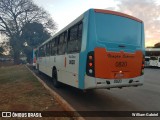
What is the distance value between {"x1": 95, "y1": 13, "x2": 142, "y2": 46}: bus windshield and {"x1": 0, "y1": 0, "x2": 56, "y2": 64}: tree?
134ft

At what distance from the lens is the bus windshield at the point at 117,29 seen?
8.21 meters

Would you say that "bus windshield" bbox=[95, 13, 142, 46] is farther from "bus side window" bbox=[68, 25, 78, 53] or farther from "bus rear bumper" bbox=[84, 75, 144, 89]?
"bus rear bumper" bbox=[84, 75, 144, 89]

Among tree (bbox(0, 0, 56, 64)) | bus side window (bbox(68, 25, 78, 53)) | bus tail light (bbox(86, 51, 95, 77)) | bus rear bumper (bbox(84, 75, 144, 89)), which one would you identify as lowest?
bus rear bumper (bbox(84, 75, 144, 89))

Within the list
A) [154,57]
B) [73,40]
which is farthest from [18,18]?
[73,40]

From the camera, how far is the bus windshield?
8211 millimetres

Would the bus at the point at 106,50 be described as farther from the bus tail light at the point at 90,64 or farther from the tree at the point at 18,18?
the tree at the point at 18,18

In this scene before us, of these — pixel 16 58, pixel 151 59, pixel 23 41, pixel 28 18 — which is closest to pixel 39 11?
pixel 28 18

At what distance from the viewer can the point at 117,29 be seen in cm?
857

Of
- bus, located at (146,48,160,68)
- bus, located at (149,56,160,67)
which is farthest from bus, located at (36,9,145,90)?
bus, located at (146,48,160,68)

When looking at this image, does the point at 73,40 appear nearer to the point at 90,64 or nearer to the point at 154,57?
the point at 90,64

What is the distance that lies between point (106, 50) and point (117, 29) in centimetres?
103

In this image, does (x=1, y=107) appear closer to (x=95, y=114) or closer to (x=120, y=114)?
(x=95, y=114)

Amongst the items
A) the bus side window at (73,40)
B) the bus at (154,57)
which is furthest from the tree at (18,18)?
the bus side window at (73,40)

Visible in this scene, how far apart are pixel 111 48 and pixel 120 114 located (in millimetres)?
2410
